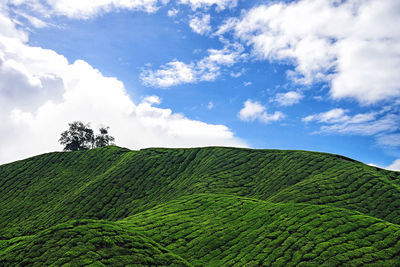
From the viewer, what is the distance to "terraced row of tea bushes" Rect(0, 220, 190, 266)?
23272mm

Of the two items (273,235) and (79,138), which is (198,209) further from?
(79,138)

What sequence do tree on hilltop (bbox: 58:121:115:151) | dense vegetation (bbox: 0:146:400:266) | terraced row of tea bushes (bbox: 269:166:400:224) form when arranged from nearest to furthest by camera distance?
dense vegetation (bbox: 0:146:400:266)
terraced row of tea bushes (bbox: 269:166:400:224)
tree on hilltop (bbox: 58:121:115:151)

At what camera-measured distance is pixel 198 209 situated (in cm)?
4303

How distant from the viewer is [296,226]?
106 ft

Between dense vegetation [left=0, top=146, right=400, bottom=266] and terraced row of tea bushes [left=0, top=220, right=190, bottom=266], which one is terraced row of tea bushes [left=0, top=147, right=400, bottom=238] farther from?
terraced row of tea bushes [left=0, top=220, right=190, bottom=266]

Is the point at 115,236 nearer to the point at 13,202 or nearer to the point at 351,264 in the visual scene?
the point at 351,264

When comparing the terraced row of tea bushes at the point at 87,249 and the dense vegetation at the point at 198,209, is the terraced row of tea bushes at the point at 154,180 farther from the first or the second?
the terraced row of tea bushes at the point at 87,249

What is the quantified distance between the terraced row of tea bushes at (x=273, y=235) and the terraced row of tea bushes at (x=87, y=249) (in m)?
6.52

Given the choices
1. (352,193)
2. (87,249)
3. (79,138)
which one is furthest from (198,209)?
(79,138)

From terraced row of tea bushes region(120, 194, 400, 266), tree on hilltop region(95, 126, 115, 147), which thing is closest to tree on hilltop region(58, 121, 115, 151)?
tree on hilltop region(95, 126, 115, 147)

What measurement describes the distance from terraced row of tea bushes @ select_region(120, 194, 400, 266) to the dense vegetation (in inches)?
4.7

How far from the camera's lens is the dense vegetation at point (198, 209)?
26.5 m

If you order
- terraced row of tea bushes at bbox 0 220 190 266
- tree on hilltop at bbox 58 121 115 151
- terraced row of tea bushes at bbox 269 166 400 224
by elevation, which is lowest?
terraced row of tea bushes at bbox 0 220 190 266

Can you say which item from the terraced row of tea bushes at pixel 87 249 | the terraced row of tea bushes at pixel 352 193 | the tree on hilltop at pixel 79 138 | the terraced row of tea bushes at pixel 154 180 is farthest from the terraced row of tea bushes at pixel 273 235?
the tree on hilltop at pixel 79 138
